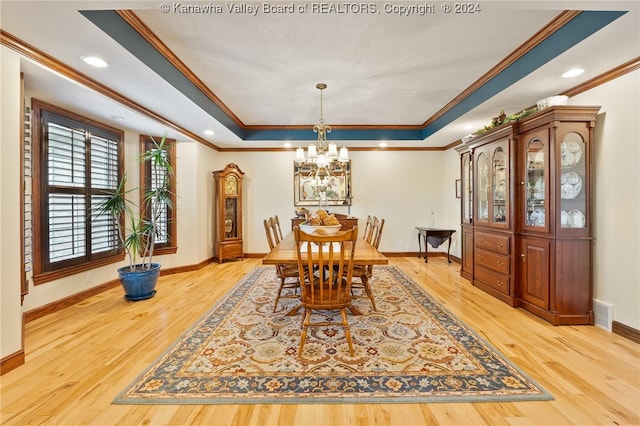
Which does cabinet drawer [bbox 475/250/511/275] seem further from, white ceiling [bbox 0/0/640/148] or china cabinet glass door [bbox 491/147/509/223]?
white ceiling [bbox 0/0/640/148]

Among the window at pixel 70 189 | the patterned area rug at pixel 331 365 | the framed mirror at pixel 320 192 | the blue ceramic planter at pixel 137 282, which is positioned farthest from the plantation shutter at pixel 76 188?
the framed mirror at pixel 320 192

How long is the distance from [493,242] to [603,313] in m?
1.19

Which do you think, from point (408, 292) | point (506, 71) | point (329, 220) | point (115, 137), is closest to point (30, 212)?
point (115, 137)

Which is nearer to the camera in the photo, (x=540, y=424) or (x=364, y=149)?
(x=540, y=424)

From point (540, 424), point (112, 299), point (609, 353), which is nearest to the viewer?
point (540, 424)

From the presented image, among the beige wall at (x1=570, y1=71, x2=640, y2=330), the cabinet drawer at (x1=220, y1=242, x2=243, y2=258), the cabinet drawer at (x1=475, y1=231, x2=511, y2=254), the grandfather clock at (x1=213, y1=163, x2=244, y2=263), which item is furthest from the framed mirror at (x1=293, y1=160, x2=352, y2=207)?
the beige wall at (x1=570, y1=71, x2=640, y2=330)

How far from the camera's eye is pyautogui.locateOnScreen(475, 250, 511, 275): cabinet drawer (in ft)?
11.4

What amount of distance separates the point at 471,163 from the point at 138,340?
455 cm

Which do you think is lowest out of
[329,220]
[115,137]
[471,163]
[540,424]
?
[540,424]

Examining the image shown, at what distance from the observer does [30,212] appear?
2951 mm

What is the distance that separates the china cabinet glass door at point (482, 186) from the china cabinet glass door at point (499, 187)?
14 cm

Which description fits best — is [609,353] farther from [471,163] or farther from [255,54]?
[255,54]

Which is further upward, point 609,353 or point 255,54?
point 255,54

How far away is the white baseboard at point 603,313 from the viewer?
9.00 ft
